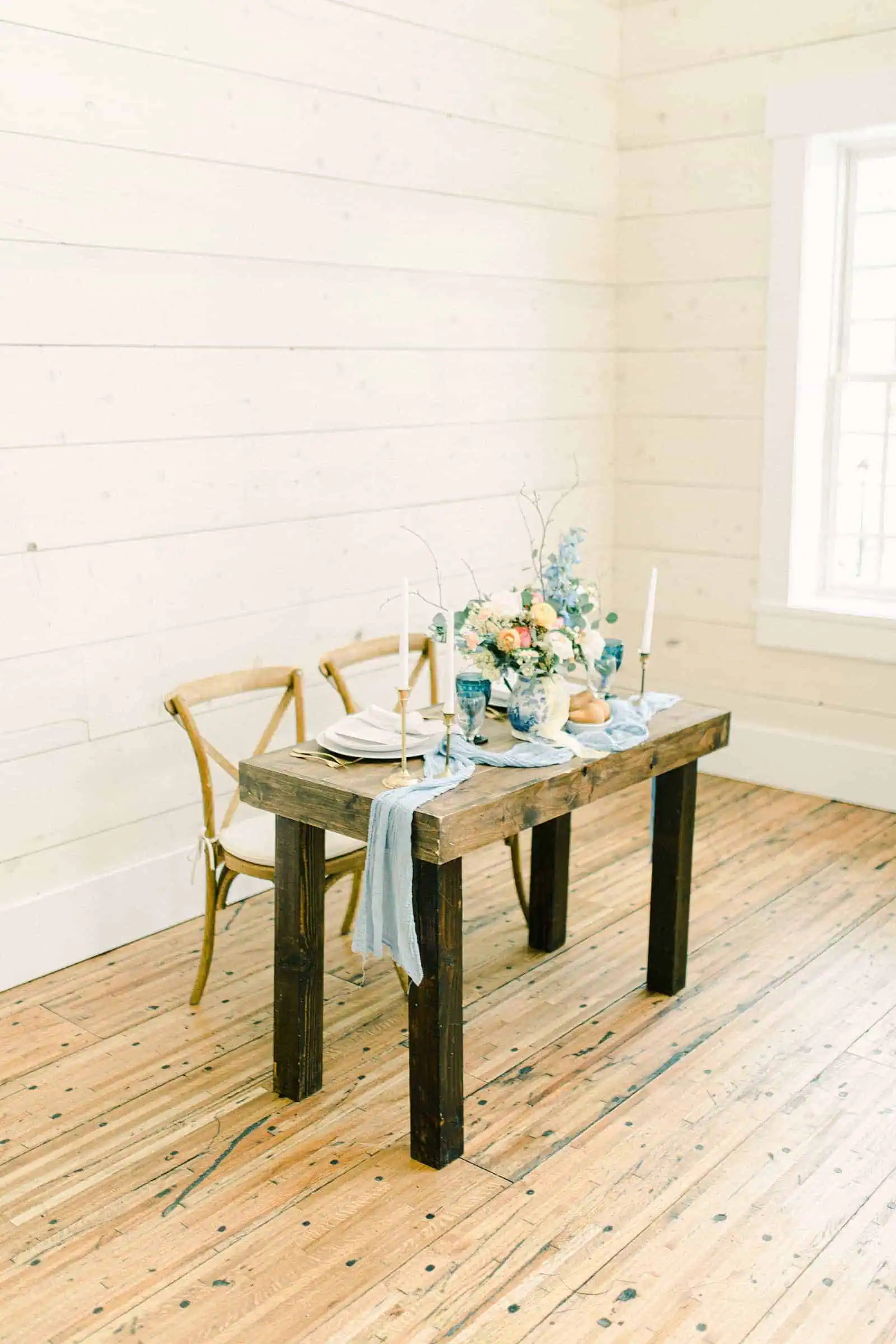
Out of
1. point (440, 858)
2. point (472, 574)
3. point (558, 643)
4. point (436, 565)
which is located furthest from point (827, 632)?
point (440, 858)

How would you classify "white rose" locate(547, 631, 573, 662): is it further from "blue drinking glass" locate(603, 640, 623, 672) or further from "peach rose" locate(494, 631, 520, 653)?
"blue drinking glass" locate(603, 640, 623, 672)

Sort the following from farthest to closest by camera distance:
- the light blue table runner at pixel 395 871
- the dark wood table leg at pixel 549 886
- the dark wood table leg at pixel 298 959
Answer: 1. the dark wood table leg at pixel 549 886
2. the dark wood table leg at pixel 298 959
3. the light blue table runner at pixel 395 871

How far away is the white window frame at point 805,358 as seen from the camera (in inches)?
173

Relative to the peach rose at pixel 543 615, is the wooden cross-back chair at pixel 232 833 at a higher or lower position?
lower

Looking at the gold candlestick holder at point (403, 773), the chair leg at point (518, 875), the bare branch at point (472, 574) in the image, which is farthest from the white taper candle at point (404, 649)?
the bare branch at point (472, 574)

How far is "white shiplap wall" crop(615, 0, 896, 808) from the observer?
4.61 m

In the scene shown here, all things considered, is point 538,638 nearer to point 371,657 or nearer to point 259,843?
point 259,843

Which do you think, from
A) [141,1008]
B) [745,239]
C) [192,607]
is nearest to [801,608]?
[745,239]

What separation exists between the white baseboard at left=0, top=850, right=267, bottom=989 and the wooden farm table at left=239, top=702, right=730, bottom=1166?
876mm

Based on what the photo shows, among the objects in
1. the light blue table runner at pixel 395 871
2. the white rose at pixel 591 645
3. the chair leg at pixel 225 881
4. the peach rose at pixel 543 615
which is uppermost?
the peach rose at pixel 543 615

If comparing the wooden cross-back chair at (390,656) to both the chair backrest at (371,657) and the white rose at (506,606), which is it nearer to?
the chair backrest at (371,657)

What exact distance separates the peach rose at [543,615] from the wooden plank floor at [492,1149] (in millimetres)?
1010

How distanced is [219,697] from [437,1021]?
1.22 meters

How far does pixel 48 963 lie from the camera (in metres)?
3.46
